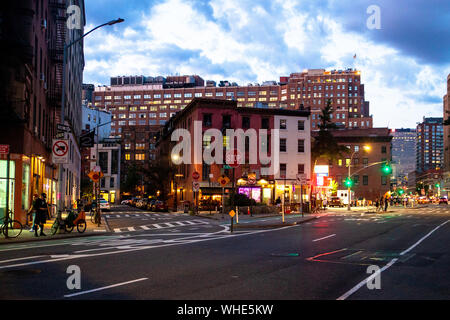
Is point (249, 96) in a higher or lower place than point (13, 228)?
higher

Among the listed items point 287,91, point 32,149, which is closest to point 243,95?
point 287,91

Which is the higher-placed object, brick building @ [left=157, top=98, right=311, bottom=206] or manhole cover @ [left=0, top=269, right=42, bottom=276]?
brick building @ [left=157, top=98, right=311, bottom=206]

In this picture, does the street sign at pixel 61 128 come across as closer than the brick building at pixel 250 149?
Yes

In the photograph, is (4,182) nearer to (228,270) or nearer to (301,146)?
(228,270)

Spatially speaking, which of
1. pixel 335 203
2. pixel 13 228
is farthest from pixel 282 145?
pixel 13 228

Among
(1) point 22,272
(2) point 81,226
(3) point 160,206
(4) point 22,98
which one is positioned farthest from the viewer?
(3) point 160,206

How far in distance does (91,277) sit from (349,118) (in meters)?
170

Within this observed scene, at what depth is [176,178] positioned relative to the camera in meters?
66.2

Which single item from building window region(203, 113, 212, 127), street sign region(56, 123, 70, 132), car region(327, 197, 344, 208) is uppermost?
building window region(203, 113, 212, 127)

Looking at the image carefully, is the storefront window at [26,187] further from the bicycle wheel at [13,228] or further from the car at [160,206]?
the car at [160,206]

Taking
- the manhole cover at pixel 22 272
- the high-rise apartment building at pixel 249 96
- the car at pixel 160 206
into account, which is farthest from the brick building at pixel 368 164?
the manhole cover at pixel 22 272

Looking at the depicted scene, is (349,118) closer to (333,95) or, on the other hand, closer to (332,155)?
(333,95)

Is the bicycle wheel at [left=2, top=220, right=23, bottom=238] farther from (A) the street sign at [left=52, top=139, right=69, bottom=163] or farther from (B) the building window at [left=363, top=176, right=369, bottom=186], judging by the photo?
(B) the building window at [left=363, top=176, right=369, bottom=186]

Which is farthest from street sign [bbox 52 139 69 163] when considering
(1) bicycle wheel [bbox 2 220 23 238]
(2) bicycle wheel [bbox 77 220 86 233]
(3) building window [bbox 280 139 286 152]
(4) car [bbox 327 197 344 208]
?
(4) car [bbox 327 197 344 208]
